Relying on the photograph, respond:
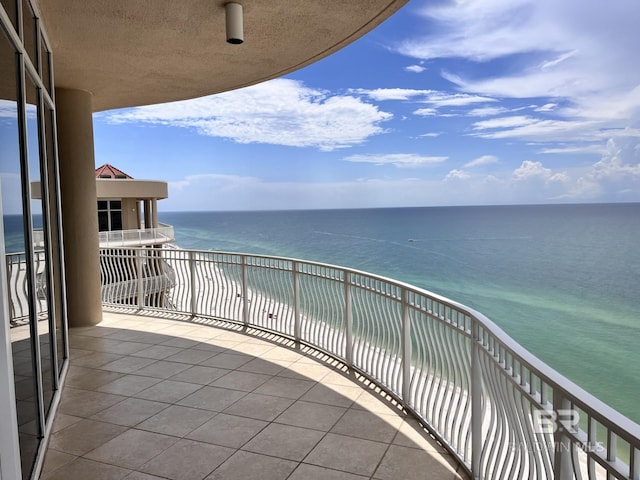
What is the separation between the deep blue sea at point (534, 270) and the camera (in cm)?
2334

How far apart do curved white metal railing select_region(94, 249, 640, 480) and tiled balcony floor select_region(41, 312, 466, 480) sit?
26 cm

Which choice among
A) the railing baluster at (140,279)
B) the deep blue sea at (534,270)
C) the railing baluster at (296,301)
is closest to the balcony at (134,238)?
the railing baluster at (140,279)

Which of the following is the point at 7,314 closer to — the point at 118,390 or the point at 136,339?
the point at 118,390

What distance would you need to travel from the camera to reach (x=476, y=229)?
289ft

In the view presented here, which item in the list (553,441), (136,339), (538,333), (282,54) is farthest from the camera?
(538,333)

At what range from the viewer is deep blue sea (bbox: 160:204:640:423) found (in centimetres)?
2334

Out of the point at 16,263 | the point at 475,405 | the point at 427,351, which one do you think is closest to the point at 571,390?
the point at 475,405

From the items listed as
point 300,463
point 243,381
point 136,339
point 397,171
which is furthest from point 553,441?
point 397,171

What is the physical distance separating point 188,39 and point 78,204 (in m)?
3.34

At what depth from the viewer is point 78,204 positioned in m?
6.36

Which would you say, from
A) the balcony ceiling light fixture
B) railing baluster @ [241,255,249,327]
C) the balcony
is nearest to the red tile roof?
the balcony

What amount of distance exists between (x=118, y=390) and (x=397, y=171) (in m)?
79.9

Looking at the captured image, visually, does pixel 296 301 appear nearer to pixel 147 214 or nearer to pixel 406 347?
pixel 406 347

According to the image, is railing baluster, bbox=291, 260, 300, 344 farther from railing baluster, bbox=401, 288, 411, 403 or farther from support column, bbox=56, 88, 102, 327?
support column, bbox=56, 88, 102, 327
